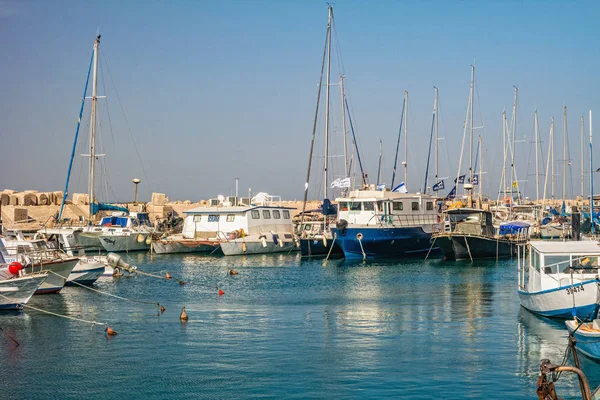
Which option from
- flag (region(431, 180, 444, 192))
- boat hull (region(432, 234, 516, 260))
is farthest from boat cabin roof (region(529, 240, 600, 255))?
flag (region(431, 180, 444, 192))

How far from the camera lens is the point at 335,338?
22703 millimetres

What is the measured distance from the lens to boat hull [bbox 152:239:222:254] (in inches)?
2270

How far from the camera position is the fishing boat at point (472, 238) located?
4931 cm

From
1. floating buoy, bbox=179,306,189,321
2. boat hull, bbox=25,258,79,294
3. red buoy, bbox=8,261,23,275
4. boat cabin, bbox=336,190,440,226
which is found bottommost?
floating buoy, bbox=179,306,189,321

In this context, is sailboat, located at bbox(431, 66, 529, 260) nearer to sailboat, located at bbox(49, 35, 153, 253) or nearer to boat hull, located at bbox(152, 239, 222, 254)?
boat hull, located at bbox(152, 239, 222, 254)

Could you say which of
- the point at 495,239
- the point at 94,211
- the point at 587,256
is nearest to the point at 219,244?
the point at 94,211

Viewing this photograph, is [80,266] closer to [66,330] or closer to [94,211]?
[66,330]

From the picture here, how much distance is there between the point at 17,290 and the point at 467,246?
102 feet

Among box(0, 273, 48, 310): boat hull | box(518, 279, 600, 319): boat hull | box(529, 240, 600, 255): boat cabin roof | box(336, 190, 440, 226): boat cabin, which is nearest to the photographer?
box(518, 279, 600, 319): boat hull

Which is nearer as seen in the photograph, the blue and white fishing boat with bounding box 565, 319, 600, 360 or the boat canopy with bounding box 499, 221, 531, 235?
the blue and white fishing boat with bounding box 565, 319, 600, 360

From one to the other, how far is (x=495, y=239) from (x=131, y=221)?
101 ft

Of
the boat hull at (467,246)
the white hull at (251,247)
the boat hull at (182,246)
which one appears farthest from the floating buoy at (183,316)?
the boat hull at (182,246)

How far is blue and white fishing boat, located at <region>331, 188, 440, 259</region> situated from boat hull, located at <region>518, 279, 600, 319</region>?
25.2 meters

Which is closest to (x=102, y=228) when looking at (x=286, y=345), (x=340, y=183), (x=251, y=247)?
(x=251, y=247)
